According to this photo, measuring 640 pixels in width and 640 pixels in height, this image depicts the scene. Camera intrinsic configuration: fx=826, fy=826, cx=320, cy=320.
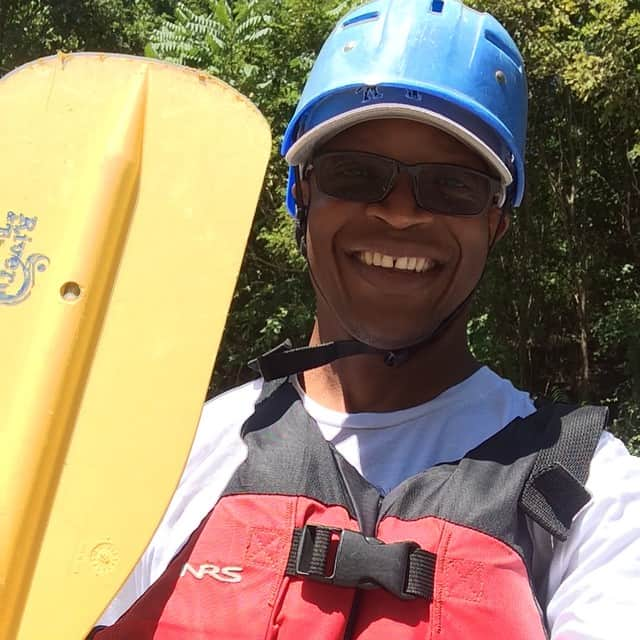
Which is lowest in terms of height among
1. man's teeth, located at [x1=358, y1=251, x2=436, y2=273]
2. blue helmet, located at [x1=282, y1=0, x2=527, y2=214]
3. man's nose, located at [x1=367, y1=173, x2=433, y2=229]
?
man's teeth, located at [x1=358, y1=251, x2=436, y2=273]

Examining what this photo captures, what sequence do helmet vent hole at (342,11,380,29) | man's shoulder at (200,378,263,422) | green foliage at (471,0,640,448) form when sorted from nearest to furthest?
man's shoulder at (200,378,263,422) < helmet vent hole at (342,11,380,29) < green foliage at (471,0,640,448)

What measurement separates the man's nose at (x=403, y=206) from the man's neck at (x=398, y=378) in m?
0.20

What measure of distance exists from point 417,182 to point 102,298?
0.49 m

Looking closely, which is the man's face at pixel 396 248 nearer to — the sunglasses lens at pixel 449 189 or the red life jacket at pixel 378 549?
the sunglasses lens at pixel 449 189

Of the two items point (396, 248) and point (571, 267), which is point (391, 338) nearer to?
point (396, 248)

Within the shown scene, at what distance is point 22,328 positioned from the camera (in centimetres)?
119

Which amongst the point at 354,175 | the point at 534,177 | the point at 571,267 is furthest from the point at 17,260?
the point at 571,267

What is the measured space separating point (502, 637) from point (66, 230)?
0.83 metres

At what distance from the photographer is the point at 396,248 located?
3.94 feet

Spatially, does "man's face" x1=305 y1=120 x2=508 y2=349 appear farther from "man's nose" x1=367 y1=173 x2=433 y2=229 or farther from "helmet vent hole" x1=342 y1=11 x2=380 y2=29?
"helmet vent hole" x1=342 y1=11 x2=380 y2=29

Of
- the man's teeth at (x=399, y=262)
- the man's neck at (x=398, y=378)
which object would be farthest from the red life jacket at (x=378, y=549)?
the man's teeth at (x=399, y=262)

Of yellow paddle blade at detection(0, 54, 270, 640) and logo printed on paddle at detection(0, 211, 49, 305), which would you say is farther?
logo printed on paddle at detection(0, 211, 49, 305)

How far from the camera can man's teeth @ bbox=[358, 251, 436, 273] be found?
1.21 metres

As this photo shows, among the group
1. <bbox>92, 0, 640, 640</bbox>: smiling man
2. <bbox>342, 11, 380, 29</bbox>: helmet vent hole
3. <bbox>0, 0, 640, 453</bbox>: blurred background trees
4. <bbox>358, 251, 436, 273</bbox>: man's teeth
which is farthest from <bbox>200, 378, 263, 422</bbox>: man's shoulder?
<bbox>0, 0, 640, 453</bbox>: blurred background trees
